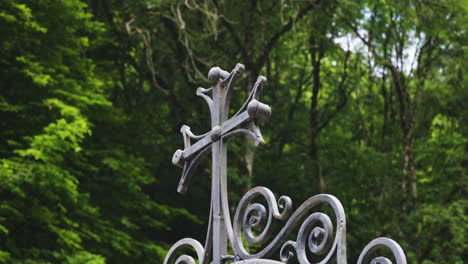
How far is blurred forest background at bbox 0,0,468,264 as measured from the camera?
1083 cm

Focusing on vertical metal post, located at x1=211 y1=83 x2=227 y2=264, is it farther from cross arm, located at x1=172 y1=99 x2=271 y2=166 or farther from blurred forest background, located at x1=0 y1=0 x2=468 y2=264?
blurred forest background, located at x1=0 y1=0 x2=468 y2=264

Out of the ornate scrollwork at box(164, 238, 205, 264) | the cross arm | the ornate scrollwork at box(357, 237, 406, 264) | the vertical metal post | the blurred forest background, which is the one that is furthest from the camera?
the blurred forest background

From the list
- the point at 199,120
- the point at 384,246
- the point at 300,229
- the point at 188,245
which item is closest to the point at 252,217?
the point at 300,229

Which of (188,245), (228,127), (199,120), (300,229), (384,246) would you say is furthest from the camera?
(199,120)

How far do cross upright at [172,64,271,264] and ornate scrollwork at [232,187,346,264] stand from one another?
5.8 inches

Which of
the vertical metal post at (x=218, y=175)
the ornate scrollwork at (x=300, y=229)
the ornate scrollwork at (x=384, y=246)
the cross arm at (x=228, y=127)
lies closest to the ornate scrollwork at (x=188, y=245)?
the vertical metal post at (x=218, y=175)

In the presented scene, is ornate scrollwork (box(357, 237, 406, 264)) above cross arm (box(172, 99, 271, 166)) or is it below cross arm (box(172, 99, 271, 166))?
below

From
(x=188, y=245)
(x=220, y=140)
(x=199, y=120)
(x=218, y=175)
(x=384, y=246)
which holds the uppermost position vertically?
(x=199, y=120)

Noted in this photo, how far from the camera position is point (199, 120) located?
13375mm

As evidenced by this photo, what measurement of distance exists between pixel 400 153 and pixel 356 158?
5.06 feet

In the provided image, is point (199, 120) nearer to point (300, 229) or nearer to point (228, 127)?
point (228, 127)

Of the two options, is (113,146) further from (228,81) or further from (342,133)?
(228,81)

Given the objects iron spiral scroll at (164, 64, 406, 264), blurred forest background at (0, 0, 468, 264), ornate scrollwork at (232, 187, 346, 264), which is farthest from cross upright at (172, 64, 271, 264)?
blurred forest background at (0, 0, 468, 264)

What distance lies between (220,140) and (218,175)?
0.17 m
